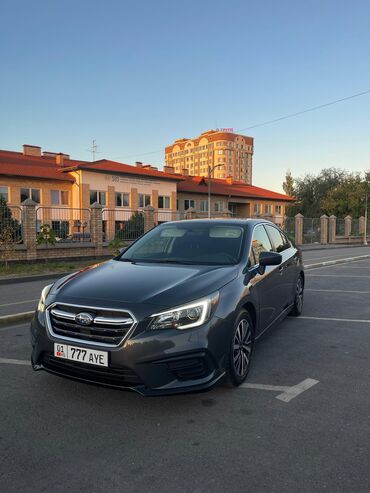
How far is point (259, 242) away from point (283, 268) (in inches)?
30.4

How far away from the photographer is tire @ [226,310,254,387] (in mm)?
3533

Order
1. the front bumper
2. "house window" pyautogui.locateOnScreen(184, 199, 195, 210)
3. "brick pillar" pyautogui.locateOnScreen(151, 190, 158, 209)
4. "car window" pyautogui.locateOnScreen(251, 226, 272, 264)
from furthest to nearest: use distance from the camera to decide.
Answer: "house window" pyautogui.locateOnScreen(184, 199, 195, 210) → "brick pillar" pyautogui.locateOnScreen(151, 190, 158, 209) → "car window" pyautogui.locateOnScreen(251, 226, 272, 264) → the front bumper

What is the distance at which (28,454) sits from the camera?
8.83 ft

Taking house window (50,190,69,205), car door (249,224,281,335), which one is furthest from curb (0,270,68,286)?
house window (50,190,69,205)

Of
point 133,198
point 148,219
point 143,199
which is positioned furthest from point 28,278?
point 143,199

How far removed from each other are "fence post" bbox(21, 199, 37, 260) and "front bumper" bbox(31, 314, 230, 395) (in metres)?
13.6

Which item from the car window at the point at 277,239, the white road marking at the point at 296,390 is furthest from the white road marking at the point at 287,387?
the car window at the point at 277,239

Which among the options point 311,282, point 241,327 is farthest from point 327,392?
point 311,282

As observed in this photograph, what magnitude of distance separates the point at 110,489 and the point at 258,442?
3.54ft

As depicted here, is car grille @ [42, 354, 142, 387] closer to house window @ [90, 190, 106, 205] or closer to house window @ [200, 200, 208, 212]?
house window @ [90, 190, 106, 205]

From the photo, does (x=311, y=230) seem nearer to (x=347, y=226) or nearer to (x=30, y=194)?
(x=347, y=226)

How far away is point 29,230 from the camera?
627 inches

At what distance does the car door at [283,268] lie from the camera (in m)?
5.30

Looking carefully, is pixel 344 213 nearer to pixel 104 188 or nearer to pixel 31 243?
pixel 104 188
